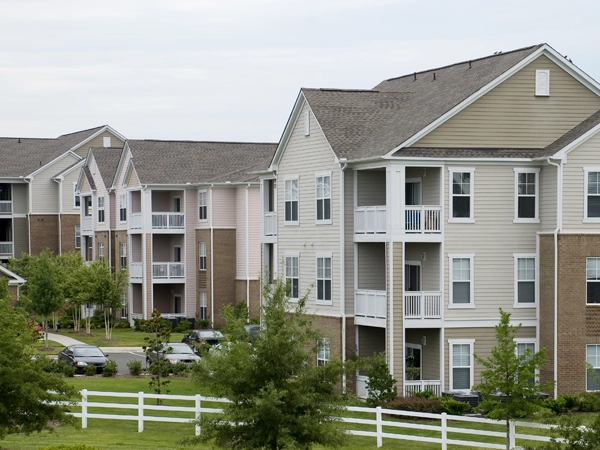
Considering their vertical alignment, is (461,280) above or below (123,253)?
above

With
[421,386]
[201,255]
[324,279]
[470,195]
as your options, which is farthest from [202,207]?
[421,386]

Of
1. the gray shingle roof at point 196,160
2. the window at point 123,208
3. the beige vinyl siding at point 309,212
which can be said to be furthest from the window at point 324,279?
the window at point 123,208

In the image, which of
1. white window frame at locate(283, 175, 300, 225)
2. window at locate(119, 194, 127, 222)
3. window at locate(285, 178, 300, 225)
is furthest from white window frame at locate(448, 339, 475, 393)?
window at locate(119, 194, 127, 222)

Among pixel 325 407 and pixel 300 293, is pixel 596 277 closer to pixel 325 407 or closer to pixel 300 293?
pixel 300 293

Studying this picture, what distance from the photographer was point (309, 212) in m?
44.9

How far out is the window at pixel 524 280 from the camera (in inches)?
1599

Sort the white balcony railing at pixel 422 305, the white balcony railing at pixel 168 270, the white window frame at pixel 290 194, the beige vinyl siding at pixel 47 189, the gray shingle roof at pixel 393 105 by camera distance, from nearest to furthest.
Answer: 1. the white balcony railing at pixel 422 305
2. the gray shingle roof at pixel 393 105
3. the white window frame at pixel 290 194
4. the white balcony railing at pixel 168 270
5. the beige vinyl siding at pixel 47 189

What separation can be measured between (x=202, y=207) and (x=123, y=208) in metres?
7.50

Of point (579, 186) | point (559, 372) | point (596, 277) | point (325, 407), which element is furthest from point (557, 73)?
point (325, 407)

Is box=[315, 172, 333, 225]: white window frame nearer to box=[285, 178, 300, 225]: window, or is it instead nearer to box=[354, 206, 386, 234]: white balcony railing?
box=[354, 206, 386, 234]: white balcony railing

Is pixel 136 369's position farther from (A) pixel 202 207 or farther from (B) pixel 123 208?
(B) pixel 123 208

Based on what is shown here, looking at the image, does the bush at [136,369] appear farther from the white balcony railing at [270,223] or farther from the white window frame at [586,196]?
the white window frame at [586,196]

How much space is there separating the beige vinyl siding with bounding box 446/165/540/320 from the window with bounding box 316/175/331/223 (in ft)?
17.1

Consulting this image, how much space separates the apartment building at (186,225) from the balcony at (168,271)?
62mm
